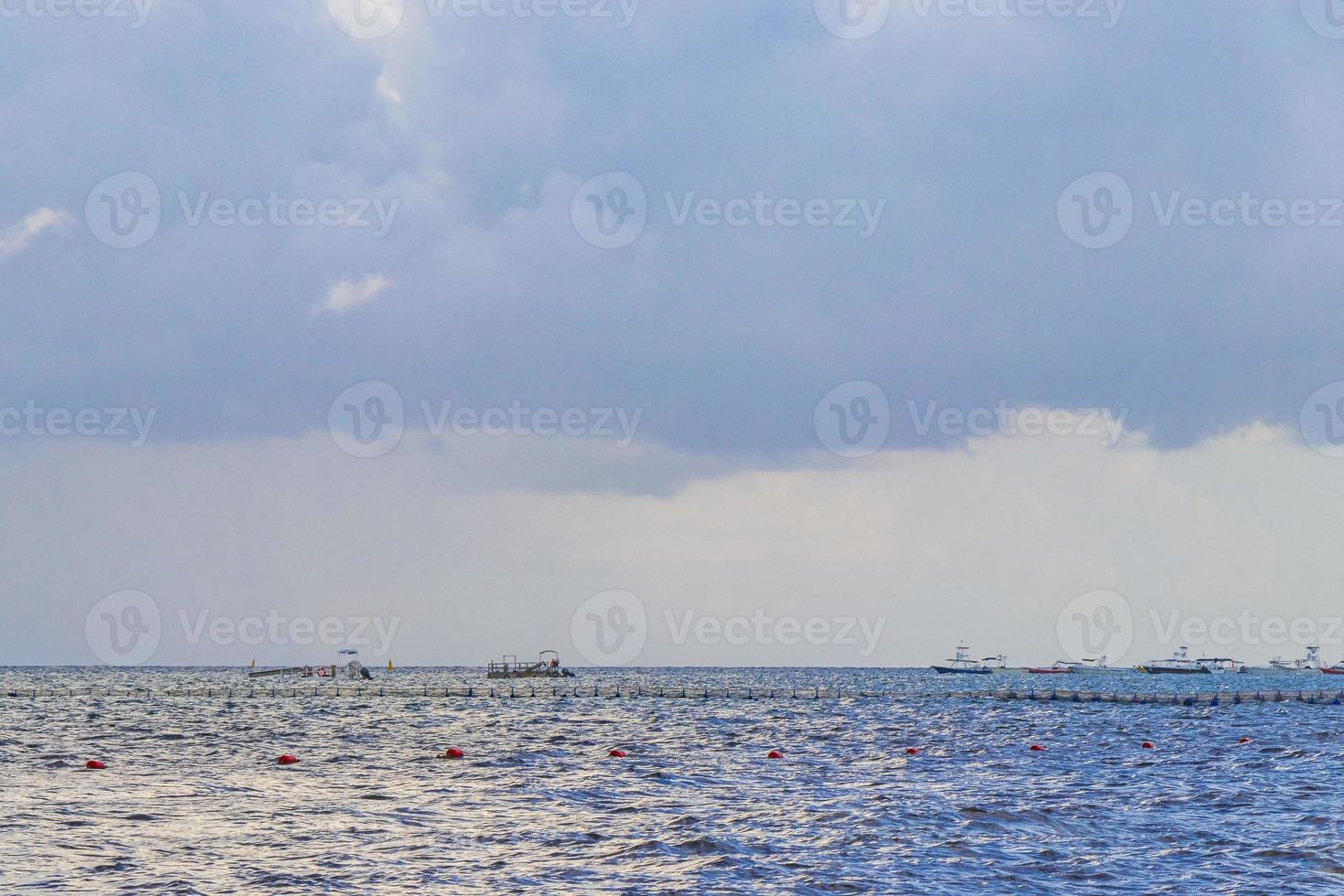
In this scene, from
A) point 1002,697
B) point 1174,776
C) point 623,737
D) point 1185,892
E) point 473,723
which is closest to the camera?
point 1185,892

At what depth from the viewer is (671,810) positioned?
4156cm

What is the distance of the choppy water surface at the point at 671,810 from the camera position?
30.7m

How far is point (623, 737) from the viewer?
71.9 meters

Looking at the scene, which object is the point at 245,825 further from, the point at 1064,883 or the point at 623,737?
the point at 623,737

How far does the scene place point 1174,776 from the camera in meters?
52.2

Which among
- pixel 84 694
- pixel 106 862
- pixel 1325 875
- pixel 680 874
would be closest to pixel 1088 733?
pixel 1325 875

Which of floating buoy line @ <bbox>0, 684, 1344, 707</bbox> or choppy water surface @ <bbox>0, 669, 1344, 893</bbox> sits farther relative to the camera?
floating buoy line @ <bbox>0, 684, 1344, 707</bbox>

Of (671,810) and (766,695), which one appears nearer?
(671,810)

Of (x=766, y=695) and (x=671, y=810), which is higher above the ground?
(x=766, y=695)

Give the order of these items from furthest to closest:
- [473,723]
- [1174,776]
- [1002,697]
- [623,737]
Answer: [1002,697] → [473,723] → [623,737] → [1174,776]

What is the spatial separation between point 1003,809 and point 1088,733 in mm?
37903

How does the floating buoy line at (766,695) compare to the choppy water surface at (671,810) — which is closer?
the choppy water surface at (671,810)

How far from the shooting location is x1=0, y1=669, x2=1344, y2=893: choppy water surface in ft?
101

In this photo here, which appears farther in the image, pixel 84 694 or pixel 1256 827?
pixel 84 694
